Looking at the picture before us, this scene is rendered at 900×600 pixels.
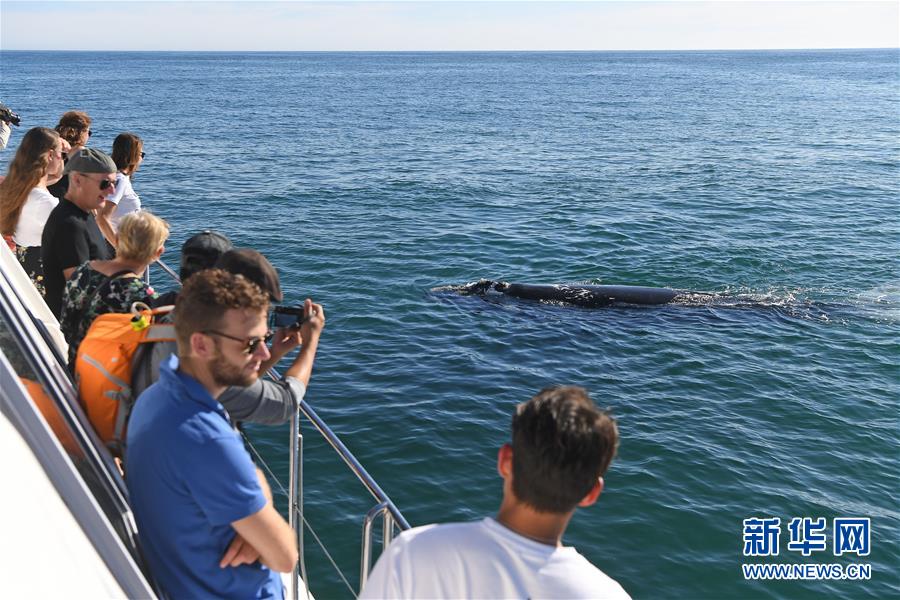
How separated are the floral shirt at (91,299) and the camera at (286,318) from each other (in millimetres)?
740

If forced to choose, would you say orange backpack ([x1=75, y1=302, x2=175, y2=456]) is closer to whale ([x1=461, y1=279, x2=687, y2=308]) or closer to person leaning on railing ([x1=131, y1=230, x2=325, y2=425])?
person leaning on railing ([x1=131, y1=230, x2=325, y2=425])

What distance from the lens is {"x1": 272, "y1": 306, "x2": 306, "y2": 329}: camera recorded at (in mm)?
4621

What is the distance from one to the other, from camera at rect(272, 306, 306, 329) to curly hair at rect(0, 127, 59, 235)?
10.5 ft

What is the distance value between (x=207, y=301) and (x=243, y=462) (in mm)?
676

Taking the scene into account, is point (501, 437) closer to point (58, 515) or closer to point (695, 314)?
point (695, 314)

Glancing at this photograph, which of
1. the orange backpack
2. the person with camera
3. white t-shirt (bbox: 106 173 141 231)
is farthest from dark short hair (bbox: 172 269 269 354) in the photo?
the person with camera

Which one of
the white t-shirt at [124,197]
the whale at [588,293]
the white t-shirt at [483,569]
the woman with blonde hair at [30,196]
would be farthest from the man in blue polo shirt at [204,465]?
the whale at [588,293]

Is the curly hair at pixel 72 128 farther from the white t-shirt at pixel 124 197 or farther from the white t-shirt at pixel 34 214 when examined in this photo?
the white t-shirt at pixel 34 214

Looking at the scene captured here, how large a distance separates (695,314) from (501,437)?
7864mm

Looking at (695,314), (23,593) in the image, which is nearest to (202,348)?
(23,593)

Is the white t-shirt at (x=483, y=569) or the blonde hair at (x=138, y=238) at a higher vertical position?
the blonde hair at (x=138, y=238)

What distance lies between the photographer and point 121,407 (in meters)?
3.93

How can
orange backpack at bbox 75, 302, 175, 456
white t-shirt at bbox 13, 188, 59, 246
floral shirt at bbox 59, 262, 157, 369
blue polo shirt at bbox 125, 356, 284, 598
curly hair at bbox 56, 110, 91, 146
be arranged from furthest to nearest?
curly hair at bbox 56, 110, 91, 146
white t-shirt at bbox 13, 188, 59, 246
floral shirt at bbox 59, 262, 157, 369
orange backpack at bbox 75, 302, 175, 456
blue polo shirt at bbox 125, 356, 284, 598

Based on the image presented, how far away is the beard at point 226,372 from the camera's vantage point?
3381 mm
